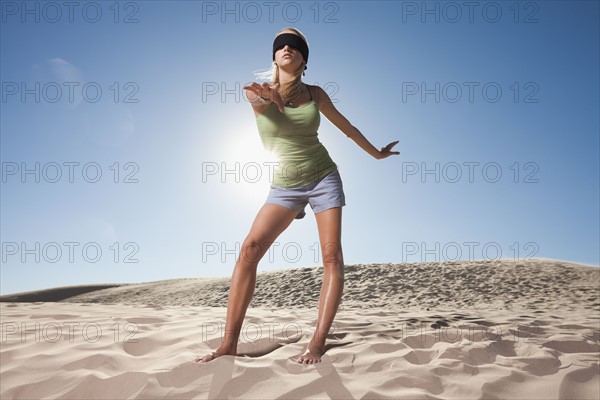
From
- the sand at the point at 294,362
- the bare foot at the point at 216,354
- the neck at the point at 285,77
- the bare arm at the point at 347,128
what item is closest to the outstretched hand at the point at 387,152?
the bare arm at the point at 347,128

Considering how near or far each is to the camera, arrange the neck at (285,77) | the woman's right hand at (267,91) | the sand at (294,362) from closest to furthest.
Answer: the sand at (294,362) < the woman's right hand at (267,91) < the neck at (285,77)

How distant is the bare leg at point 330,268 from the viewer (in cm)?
308

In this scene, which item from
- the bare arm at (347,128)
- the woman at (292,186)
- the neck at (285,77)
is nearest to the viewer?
the woman at (292,186)

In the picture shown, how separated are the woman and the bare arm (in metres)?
0.19

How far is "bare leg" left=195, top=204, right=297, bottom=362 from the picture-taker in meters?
3.08

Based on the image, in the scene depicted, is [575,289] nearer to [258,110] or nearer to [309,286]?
[309,286]

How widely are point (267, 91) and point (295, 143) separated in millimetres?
430

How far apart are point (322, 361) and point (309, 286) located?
10.9 m

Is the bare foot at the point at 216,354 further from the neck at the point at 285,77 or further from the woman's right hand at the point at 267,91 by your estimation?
the neck at the point at 285,77

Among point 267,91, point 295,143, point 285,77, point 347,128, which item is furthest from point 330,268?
point 285,77

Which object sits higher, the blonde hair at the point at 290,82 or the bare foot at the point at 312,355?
the blonde hair at the point at 290,82

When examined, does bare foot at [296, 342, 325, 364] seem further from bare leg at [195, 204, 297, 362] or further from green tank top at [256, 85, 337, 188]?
green tank top at [256, 85, 337, 188]

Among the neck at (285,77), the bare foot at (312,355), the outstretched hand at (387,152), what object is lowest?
the bare foot at (312,355)

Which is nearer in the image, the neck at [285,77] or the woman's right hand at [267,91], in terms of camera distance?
the woman's right hand at [267,91]
